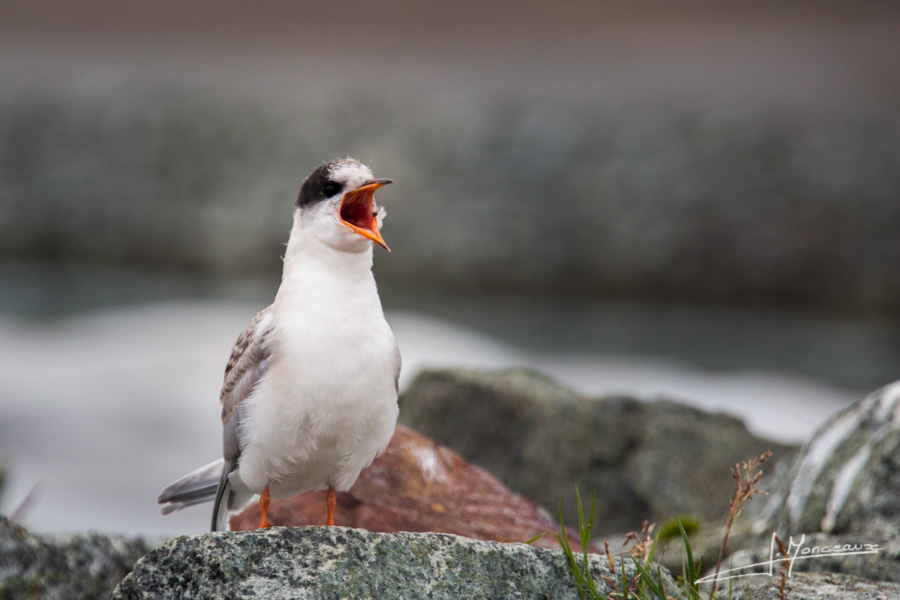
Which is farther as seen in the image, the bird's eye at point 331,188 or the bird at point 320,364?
the bird's eye at point 331,188

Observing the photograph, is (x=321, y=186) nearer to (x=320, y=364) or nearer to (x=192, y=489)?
(x=320, y=364)

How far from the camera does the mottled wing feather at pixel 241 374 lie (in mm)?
3664

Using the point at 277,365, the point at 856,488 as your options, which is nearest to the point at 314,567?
the point at 277,365

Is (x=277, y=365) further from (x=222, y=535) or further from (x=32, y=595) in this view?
(x=32, y=595)

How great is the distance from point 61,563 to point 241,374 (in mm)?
1301

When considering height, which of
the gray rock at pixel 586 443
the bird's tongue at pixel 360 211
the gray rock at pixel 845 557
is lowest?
the gray rock at pixel 586 443

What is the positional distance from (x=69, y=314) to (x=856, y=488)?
17.0m

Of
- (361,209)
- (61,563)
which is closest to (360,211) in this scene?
(361,209)

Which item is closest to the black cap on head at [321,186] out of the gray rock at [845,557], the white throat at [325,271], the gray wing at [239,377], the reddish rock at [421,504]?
the white throat at [325,271]

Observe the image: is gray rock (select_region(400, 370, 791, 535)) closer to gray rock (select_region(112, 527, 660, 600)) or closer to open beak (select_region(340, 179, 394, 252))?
open beak (select_region(340, 179, 394, 252))

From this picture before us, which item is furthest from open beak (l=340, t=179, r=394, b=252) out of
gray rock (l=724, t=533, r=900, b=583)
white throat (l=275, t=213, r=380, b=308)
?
gray rock (l=724, t=533, r=900, b=583)

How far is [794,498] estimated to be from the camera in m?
4.87

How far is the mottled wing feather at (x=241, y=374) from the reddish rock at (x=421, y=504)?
2.93ft

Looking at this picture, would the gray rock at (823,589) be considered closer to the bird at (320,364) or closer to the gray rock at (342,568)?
the gray rock at (342,568)
